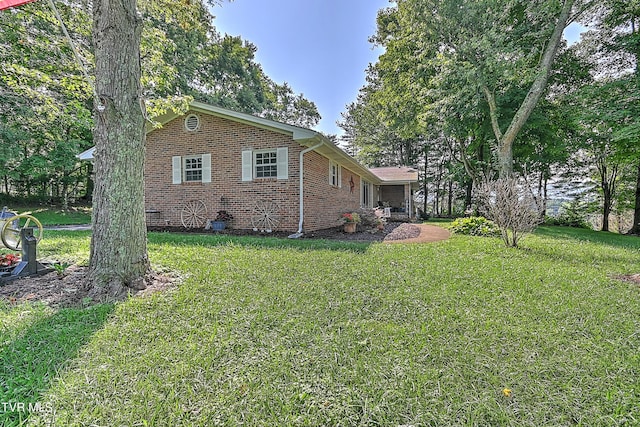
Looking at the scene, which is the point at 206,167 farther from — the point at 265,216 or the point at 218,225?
the point at 265,216

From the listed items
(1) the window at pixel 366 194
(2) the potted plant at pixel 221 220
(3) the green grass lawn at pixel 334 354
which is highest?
(1) the window at pixel 366 194

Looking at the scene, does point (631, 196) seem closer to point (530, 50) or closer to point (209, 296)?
point (530, 50)

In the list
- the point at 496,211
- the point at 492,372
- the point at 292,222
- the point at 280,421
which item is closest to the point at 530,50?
the point at 496,211

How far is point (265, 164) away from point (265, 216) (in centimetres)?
160

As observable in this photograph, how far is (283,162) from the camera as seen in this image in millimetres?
8719

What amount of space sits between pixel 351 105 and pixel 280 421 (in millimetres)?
31851

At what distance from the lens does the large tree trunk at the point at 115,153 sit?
3.35m

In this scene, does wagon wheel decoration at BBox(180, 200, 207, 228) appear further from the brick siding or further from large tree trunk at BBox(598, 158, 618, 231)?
large tree trunk at BBox(598, 158, 618, 231)

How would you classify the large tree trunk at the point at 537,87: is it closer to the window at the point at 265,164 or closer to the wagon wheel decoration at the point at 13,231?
the window at the point at 265,164

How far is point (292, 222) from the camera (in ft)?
28.5

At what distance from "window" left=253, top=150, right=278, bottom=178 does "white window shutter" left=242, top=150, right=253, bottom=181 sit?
14cm

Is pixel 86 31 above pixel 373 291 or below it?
above

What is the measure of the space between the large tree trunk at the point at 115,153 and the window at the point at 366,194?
46.9ft

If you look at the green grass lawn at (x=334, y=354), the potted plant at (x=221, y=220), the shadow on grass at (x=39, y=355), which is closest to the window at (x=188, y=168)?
the potted plant at (x=221, y=220)
